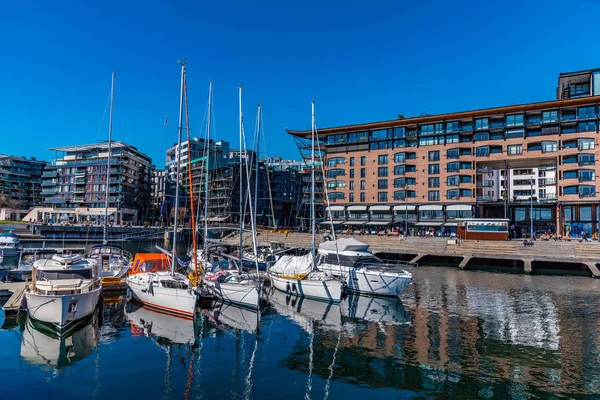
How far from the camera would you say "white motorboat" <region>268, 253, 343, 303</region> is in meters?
35.1

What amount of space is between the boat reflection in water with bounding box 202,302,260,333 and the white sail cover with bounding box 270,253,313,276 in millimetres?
9322

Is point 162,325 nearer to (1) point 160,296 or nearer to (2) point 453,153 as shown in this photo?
(1) point 160,296

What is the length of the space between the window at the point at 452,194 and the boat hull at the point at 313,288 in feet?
202

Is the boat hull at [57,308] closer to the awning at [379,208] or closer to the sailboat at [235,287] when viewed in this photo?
the sailboat at [235,287]

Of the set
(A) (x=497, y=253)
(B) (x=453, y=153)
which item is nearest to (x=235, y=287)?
(A) (x=497, y=253)

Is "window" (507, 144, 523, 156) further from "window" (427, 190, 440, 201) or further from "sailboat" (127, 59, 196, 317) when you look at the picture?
"sailboat" (127, 59, 196, 317)

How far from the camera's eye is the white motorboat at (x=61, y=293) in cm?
2448

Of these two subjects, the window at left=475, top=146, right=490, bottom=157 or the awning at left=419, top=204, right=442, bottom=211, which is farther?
the awning at left=419, top=204, right=442, bottom=211

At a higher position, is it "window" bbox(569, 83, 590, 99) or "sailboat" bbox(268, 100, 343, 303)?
"window" bbox(569, 83, 590, 99)

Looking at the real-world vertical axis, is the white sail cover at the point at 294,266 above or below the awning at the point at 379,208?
below

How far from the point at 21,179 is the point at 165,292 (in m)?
201

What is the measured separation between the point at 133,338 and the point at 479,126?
3321 inches

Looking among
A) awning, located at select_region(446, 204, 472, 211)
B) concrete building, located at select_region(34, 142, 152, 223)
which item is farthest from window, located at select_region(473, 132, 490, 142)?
concrete building, located at select_region(34, 142, 152, 223)

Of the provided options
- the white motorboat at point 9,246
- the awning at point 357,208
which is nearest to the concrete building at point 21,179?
the white motorboat at point 9,246
